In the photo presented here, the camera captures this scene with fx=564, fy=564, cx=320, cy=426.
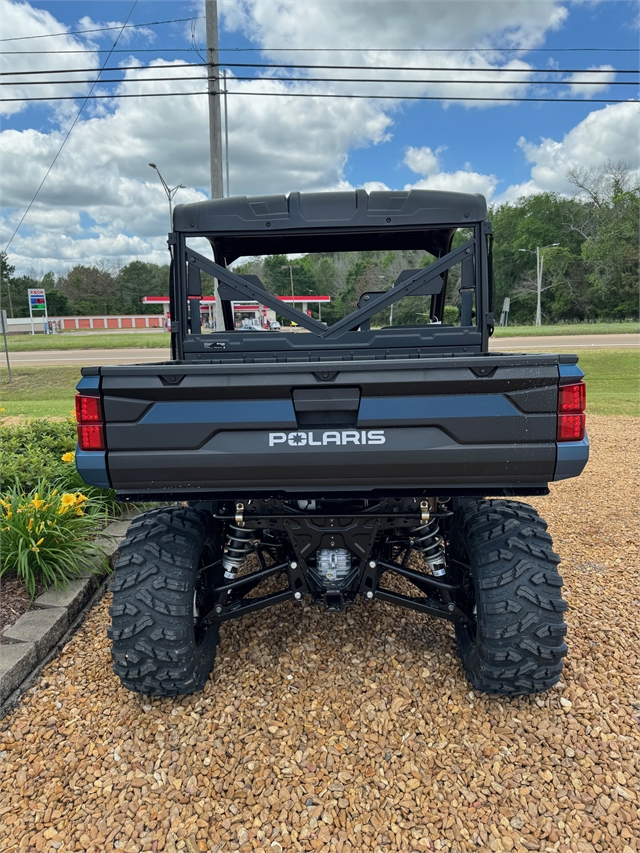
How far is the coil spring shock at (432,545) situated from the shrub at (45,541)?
2080 mm

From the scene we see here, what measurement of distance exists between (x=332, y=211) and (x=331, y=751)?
2.48 metres

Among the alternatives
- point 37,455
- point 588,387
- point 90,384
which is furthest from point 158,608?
Answer: point 588,387

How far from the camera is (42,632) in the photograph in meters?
2.87

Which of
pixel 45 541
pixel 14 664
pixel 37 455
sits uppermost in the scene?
pixel 37 455

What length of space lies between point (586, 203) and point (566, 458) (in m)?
61.1

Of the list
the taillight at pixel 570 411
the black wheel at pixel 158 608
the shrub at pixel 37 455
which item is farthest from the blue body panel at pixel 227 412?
the shrub at pixel 37 455

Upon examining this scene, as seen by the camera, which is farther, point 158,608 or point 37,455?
point 37,455

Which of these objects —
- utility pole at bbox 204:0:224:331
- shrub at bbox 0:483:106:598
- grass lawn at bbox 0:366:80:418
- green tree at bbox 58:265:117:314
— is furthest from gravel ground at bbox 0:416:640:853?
green tree at bbox 58:265:117:314

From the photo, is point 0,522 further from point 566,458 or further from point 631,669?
point 631,669

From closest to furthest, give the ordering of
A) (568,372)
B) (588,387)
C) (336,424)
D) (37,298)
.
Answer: (568,372) < (336,424) < (588,387) < (37,298)

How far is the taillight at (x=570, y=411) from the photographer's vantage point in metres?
2.05

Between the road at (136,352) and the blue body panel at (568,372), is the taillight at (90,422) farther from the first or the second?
the road at (136,352)

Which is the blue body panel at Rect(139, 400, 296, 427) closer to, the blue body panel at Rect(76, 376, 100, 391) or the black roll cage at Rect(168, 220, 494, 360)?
the blue body panel at Rect(76, 376, 100, 391)

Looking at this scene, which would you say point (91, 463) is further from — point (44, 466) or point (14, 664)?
point (44, 466)
